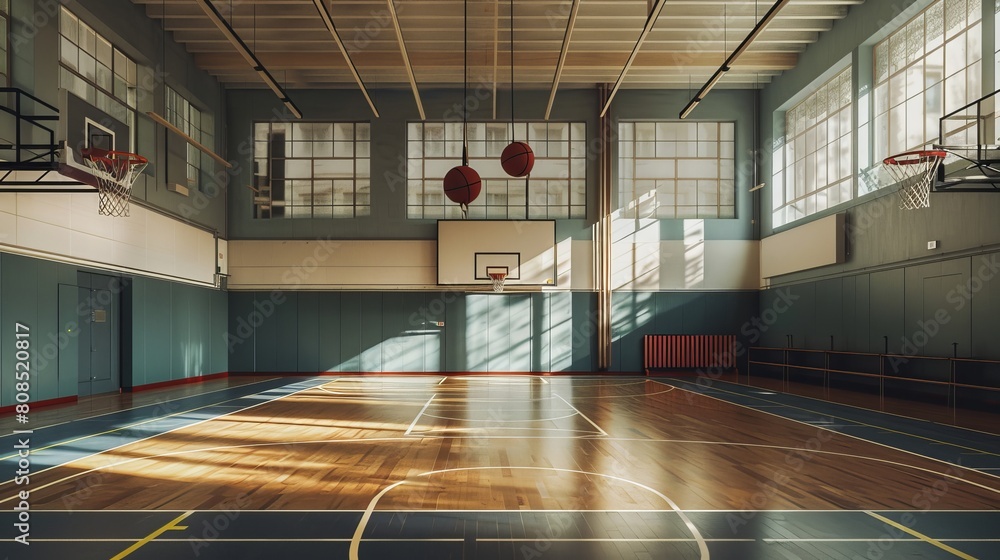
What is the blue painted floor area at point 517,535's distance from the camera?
3.89 meters

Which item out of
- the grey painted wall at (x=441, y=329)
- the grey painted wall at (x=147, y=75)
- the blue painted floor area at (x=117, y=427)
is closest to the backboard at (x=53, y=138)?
the grey painted wall at (x=147, y=75)

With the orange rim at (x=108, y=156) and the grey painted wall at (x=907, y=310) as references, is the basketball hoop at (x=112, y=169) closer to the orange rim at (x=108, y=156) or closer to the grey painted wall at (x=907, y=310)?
the orange rim at (x=108, y=156)

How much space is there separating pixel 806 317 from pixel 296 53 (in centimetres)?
1508

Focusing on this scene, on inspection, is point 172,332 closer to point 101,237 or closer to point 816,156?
point 101,237

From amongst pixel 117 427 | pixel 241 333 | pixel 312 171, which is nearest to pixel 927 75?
pixel 117 427

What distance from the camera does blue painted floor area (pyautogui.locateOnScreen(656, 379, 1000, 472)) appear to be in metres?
7.00

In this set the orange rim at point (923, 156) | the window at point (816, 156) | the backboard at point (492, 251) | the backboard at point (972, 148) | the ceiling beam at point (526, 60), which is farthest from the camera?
the backboard at point (492, 251)

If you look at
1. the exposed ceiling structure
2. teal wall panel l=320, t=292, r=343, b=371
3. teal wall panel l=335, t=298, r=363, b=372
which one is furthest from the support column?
teal wall panel l=320, t=292, r=343, b=371

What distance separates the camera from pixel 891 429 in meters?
8.77

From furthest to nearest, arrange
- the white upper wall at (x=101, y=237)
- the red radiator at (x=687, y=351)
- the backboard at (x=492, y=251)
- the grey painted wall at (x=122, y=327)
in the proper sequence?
the red radiator at (x=687, y=351) → the backboard at (x=492, y=251) → the white upper wall at (x=101, y=237) → the grey painted wall at (x=122, y=327)

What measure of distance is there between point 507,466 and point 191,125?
15221 millimetres

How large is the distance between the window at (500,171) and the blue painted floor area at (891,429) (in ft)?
27.8

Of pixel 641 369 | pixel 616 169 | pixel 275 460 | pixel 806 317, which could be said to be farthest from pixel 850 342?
pixel 275 460

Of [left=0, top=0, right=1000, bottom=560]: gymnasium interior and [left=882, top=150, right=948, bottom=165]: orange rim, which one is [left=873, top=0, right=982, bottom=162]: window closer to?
[left=0, top=0, right=1000, bottom=560]: gymnasium interior
